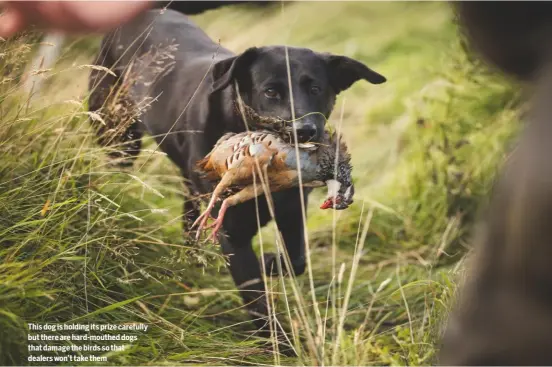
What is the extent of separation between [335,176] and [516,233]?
146 cm

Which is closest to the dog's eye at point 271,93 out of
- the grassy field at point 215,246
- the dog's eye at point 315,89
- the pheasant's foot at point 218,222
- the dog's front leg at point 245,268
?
the dog's eye at point 315,89

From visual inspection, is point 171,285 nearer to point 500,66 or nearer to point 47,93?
point 47,93

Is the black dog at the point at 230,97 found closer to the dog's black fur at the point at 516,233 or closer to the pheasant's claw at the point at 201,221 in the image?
the pheasant's claw at the point at 201,221

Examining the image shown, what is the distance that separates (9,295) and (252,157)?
0.79 m

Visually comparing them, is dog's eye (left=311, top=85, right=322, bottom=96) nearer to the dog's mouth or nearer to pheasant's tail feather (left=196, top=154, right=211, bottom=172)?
the dog's mouth

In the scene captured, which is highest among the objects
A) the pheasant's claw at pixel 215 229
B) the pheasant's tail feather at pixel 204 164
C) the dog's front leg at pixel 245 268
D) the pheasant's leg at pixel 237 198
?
the pheasant's tail feather at pixel 204 164

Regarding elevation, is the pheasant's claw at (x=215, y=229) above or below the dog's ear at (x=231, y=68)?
below

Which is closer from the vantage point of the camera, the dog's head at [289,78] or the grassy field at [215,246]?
the grassy field at [215,246]

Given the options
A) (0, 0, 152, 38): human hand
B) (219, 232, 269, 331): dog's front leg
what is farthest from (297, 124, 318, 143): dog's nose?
(0, 0, 152, 38): human hand

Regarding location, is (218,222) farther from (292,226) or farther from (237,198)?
(292,226)

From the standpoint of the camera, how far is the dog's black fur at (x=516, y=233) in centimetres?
110

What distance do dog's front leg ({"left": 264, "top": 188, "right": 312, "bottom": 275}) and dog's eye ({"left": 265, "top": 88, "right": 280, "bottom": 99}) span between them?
0.31 metres

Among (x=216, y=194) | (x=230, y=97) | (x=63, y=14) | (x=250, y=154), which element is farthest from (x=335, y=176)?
(x=63, y=14)

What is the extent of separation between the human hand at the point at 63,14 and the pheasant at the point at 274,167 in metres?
0.66
